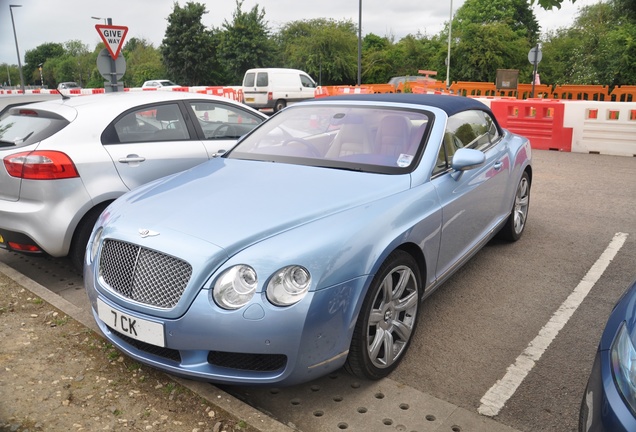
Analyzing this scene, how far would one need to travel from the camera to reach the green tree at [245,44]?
166 ft

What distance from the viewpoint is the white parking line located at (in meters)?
3.00

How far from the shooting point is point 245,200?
324 cm

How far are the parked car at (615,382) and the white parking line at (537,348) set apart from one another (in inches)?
32.2

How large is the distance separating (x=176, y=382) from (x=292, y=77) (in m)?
23.4

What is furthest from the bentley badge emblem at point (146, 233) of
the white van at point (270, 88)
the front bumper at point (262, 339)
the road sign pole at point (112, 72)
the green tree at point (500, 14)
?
the green tree at point (500, 14)

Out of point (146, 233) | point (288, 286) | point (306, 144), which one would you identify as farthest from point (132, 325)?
point (306, 144)

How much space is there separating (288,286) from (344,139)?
1683 millimetres

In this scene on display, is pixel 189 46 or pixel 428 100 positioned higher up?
pixel 189 46

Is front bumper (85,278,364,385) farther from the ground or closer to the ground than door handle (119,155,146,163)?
closer to the ground

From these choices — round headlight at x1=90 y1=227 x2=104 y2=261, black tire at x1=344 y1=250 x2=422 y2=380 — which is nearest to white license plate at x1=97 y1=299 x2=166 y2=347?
round headlight at x1=90 y1=227 x2=104 y2=261

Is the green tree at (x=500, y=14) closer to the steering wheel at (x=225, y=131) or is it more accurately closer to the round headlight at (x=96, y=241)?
the steering wheel at (x=225, y=131)

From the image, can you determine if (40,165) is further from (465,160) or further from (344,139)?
(465,160)

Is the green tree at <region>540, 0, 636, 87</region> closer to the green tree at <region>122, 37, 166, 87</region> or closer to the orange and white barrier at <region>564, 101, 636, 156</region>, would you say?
the orange and white barrier at <region>564, 101, 636, 156</region>

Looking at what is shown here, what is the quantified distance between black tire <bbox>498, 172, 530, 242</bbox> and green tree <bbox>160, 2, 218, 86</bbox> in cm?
5143
